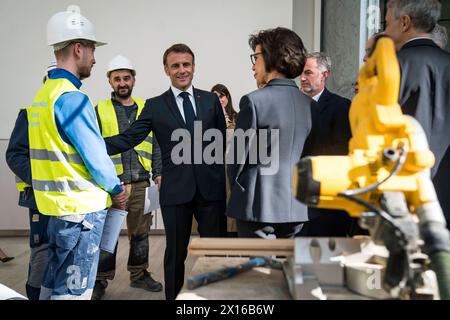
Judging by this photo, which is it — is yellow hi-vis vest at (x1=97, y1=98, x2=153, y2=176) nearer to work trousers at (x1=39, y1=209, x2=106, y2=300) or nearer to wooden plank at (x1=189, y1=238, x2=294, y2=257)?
work trousers at (x1=39, y1=209, x2=106, y2=300)

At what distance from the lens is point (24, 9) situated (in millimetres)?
5039

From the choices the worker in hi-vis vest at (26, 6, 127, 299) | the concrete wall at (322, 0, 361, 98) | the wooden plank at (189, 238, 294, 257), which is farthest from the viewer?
the concrete wall at (322, 0, 361, 98)

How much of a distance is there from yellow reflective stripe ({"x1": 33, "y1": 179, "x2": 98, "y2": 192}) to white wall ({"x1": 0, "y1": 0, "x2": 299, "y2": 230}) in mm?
3303

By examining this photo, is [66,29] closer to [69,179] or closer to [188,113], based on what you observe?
[69,179]

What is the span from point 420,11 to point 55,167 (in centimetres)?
153

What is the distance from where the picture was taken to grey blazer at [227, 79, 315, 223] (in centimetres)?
195

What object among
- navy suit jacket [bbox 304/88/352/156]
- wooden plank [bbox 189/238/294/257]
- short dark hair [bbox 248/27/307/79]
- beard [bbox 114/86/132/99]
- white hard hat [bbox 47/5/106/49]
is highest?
white hard hat [bbox 47/5/106/49]

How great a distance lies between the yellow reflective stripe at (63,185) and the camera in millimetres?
1961

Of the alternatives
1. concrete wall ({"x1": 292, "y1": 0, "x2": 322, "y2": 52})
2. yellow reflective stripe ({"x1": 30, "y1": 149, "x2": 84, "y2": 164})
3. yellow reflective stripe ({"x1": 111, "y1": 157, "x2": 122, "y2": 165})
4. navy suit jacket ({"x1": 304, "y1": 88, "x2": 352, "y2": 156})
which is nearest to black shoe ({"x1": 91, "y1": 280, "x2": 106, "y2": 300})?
yellow reflective stripe ({"x1": 111, "y1": 157, "x2": 122, "y2": 165})

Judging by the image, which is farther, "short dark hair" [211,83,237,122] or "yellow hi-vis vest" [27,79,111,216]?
"short dark hair" [211,83,237,122]

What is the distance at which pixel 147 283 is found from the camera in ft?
11.3

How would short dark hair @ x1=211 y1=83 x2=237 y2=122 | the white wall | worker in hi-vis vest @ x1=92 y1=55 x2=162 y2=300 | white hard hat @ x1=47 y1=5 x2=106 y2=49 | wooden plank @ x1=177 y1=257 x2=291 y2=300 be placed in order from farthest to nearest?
the white wall
short dark hair @ x1=211 y1=83 x2=237 y2=122
worker in hi-vis vest @ x1=92 y1=55 x2=162 y2=300
white hard hat @ x1=47 y1=5 x2=106 y2=49
wooden plank @ x1=177 y1=257 x2=291 y2=300

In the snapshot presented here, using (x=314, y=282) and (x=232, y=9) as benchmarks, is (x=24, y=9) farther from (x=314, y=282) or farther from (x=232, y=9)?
(x=314, y=282)
